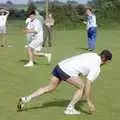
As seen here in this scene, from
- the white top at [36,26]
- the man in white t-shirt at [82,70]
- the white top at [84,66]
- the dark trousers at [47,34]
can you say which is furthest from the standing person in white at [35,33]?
the white top at [84,66]

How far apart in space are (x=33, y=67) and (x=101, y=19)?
34.2m

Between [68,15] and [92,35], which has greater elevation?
[92,35]

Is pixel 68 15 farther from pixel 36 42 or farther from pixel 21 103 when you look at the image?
pixel 21 103

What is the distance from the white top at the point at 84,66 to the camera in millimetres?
9430

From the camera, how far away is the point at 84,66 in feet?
31.3

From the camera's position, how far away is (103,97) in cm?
1204

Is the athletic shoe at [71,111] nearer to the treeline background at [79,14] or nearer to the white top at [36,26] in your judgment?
the white top at [36,26]

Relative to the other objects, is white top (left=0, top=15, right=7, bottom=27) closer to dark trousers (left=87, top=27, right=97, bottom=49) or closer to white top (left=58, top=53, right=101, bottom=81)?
dark trousers (left=87, top=27, right=97, bottom=49)

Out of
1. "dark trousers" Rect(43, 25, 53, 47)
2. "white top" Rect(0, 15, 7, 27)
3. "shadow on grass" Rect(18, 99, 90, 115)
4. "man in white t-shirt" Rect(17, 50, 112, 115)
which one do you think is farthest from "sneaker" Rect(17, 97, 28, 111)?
"white top" Rect(0, 15, 7, 27)

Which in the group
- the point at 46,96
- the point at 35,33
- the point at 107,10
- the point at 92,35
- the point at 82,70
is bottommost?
the point at 107,10

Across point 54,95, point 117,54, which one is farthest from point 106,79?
point 117,54

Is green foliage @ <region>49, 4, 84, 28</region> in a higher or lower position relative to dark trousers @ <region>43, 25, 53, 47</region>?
lower

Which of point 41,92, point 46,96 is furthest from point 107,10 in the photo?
point 41,92

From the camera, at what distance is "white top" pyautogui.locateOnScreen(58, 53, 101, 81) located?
371 inches
